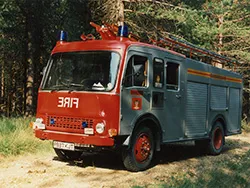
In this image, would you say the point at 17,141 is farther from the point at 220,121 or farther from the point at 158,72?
the point at 220,121

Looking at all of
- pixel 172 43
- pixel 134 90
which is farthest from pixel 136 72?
pixel 172 43

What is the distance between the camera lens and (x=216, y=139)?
1113 cm

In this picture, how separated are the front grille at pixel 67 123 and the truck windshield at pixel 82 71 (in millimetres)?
619

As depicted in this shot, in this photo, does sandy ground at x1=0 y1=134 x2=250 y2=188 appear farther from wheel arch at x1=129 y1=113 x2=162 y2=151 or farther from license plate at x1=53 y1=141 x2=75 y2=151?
wheel arch at x1=129 y1=113 x2=162 y2=151

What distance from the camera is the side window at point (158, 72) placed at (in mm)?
8117

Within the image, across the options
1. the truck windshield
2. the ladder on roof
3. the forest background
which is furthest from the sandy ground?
the forest background

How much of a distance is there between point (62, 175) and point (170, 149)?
525 cm

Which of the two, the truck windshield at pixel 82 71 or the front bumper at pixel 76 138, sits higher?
the truck windshield at pixel 82 71

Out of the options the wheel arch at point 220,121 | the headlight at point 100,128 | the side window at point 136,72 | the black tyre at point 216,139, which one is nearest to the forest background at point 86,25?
the wheel arch at point 220,121

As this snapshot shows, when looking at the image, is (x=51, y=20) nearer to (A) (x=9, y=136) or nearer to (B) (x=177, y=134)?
(A) (x=9, y=136)

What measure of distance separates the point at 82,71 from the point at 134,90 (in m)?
1.15

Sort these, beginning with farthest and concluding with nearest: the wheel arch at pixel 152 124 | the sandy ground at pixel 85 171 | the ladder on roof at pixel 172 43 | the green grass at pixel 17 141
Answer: the green grass at pixel 17 141 < the ladder on roof at pixel 172 43 < the wheel arch at pixel 152 124 < the sandy ground at pixel 85 171

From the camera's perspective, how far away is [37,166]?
25.8ft

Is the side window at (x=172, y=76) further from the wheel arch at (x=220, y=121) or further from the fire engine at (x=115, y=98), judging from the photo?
the wheel arch at (x=220, y=121)
